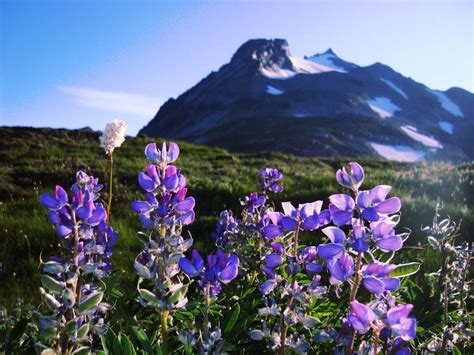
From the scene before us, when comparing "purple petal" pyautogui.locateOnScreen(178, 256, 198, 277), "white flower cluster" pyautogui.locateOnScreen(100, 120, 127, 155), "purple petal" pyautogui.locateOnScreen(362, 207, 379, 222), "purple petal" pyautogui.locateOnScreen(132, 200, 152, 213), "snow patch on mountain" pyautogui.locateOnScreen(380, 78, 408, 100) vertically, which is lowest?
"purple petal" pyautogui.locateOnScreen(178, 256, 198, 277)

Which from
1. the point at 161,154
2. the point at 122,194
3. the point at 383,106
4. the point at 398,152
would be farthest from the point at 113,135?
the point at 383,106

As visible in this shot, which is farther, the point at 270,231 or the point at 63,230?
the point at 270,231

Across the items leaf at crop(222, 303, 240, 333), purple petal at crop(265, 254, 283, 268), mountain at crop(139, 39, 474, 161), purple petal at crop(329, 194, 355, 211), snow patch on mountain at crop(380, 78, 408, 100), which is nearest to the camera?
purple petal at crop(329, 194, 355, 211)

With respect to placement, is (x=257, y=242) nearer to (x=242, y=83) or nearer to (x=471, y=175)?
(x=471, y=175)

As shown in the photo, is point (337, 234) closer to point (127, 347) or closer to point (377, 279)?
point (377, 279)

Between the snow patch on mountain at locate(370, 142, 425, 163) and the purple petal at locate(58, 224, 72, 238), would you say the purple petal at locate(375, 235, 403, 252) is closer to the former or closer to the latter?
the purple petal at locate(58, 224, 72, 238)

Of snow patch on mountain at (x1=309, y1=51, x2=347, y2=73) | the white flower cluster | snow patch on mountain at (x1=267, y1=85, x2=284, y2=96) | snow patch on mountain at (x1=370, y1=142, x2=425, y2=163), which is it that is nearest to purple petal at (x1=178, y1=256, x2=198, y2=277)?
the white flower cluster

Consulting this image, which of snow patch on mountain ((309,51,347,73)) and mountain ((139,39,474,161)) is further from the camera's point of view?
snow patch on mountain ((309,51,347,73))
